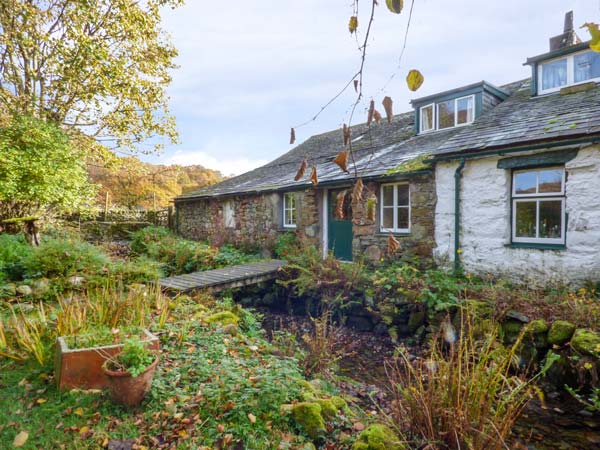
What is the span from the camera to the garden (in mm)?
2771

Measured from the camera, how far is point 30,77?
11477mm

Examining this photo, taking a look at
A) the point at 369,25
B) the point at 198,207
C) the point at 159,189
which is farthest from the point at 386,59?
the point at 159,189

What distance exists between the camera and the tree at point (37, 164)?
8.84m

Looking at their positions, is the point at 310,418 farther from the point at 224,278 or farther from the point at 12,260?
the point at 12,260

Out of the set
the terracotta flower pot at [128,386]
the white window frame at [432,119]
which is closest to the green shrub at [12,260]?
the terracotta flower pot at [128,386]

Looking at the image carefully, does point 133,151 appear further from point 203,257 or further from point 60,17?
point 203,257

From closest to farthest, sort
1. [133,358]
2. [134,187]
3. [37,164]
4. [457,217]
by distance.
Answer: [133,358]
[457,217]
[37,164]
[134,187]

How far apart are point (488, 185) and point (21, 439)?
26.8 ft

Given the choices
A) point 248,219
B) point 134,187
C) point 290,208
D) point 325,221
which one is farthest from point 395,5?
point 134,187

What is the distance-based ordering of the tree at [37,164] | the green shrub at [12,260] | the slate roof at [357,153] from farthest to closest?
the slate roof at [357,153], the tree at [37,164], the green shrub at [12,260]

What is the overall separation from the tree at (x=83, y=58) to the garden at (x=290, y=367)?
6.75 m

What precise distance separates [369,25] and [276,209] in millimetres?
10525

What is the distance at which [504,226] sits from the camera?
23.6ft

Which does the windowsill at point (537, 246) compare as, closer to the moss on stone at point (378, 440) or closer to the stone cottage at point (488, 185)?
the stone cottage at point (488, 185)
